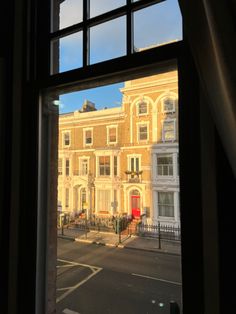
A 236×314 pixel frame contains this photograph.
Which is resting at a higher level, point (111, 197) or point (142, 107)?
point (142, 107)

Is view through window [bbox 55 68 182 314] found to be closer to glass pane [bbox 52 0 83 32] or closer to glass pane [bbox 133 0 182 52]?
glass pane [bbox 133 0 182 52]

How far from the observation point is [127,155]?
1.17 metres

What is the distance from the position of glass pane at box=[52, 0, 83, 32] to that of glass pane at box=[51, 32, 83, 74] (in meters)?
0.07

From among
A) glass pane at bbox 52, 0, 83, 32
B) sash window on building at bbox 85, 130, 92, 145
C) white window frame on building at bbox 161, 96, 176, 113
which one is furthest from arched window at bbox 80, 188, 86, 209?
glass pane at bbox 52, 0, 83, 32

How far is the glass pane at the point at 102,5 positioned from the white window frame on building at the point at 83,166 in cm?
71

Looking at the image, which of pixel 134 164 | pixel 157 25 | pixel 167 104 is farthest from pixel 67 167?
pixel 157 25

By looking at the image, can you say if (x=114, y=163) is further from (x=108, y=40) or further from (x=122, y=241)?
(x=108, y=40)
